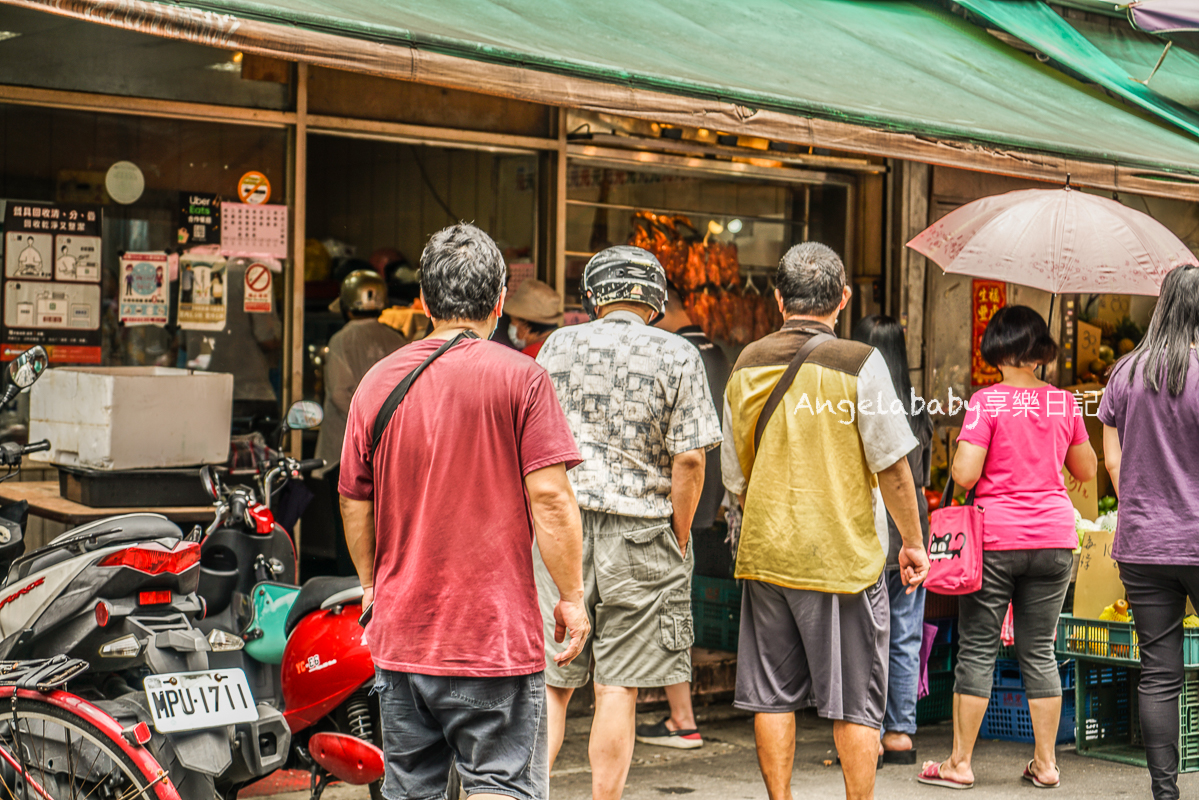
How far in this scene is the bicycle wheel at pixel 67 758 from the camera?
3.67m

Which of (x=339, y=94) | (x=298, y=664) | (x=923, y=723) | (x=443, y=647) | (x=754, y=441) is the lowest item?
(x=923, y=723)

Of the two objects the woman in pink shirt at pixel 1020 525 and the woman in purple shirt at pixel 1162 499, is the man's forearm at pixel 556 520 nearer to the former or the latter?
the woman in purple shirt at pixel 1162 499

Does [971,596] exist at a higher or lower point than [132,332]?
lower

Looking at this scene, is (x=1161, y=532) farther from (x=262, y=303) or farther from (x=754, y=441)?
(x=262, y=303)

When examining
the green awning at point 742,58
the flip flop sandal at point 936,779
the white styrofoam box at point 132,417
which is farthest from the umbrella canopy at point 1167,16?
the white styrofoam box at point 132,417

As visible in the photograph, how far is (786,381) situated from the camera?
4.53 meters

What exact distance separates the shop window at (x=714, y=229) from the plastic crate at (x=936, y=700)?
2.62 meters

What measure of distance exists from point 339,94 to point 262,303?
1.11m

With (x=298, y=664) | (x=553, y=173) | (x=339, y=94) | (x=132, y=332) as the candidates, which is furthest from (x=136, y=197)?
(x=298, y=664)

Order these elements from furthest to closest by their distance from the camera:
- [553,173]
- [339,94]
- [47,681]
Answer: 1. [553,173]
2. [339,94]
3. [47,681]

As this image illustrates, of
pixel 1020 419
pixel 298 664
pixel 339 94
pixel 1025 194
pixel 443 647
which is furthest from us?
pixel 339 94

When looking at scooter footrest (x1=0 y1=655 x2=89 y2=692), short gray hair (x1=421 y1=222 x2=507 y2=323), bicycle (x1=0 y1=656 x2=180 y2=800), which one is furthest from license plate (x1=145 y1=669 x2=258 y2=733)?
short gray hair (x1=421 y1=222 x2=507 y2=323)

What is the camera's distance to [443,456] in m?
3.25

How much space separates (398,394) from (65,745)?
1558mm
